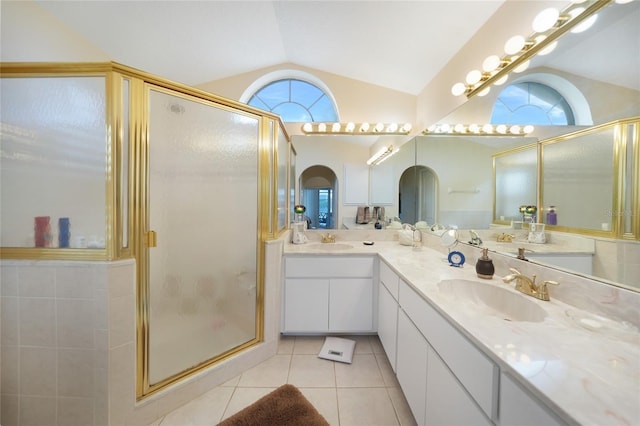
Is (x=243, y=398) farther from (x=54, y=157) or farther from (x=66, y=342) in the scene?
(x=54, y=157)

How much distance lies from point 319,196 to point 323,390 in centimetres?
167

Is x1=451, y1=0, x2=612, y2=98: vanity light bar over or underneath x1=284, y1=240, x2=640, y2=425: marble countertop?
over

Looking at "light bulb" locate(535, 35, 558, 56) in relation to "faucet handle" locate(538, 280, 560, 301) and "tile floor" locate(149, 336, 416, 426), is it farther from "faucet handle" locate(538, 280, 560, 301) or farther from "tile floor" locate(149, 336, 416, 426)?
"tile floor" locate(149, 336, 416, 426)

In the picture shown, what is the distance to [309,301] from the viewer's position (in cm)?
189

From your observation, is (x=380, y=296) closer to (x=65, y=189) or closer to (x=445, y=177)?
(x=445, y=177)

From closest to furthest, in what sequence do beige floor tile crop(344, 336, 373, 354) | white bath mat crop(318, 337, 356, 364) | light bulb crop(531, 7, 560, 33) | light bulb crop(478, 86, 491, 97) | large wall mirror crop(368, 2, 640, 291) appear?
large wall mirror crop(368, 2, 640, 291) < light bulb crop(531, 7, 560, 33) < light bulb crop(478, 86, 491, 97) < white bath mat crop(318, 337, 356, 364) < beige floor tile crop(344, 336, 373, 354)

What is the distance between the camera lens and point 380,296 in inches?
71.0

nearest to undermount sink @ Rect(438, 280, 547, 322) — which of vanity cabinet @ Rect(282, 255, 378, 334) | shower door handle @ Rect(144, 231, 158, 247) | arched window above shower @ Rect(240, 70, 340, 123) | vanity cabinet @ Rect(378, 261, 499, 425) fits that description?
vanity cabinet @ Rect(378, 261, 499, 425)

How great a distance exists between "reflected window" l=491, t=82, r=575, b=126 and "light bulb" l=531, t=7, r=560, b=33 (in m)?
0.24

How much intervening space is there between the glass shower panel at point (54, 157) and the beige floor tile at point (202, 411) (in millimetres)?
1059

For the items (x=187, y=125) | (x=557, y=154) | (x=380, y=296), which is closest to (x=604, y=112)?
(x=557, y=154)

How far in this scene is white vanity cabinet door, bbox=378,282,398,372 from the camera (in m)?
1.44

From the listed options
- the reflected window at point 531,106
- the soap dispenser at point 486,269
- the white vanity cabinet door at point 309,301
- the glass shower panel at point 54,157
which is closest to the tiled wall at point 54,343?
the glass shower panel at point 54,157

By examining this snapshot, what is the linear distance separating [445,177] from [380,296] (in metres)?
1.14
